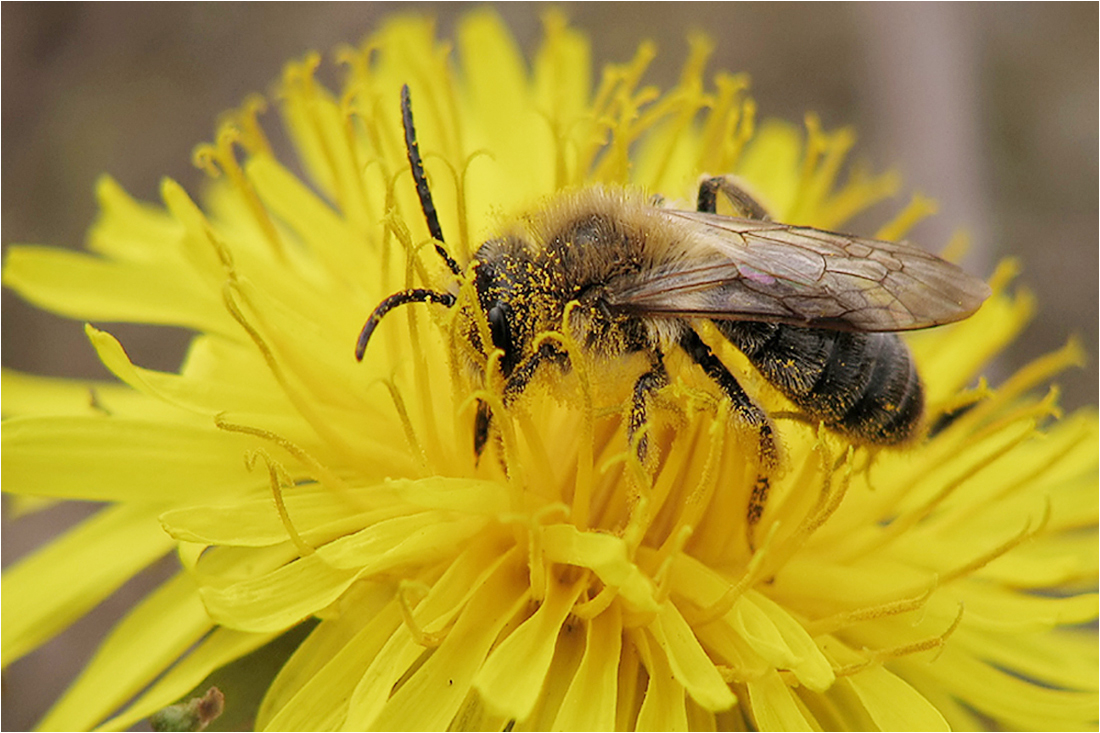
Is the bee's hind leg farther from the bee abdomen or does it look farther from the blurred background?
the blurred background

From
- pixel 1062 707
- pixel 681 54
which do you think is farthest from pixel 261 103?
pixel 681 54

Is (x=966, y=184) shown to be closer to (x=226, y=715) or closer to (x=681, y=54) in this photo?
(x=681, y=54)

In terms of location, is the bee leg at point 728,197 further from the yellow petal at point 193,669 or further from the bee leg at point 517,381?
the yellow petal at point 193,669

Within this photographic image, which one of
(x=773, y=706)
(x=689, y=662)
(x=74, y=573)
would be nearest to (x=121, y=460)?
(x=74, y=573)

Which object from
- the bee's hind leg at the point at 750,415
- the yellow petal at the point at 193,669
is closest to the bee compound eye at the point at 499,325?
the bee's hind leg at the point at 750,415

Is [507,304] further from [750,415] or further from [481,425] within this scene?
[750,415]

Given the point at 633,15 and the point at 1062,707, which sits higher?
the point at 633,15
